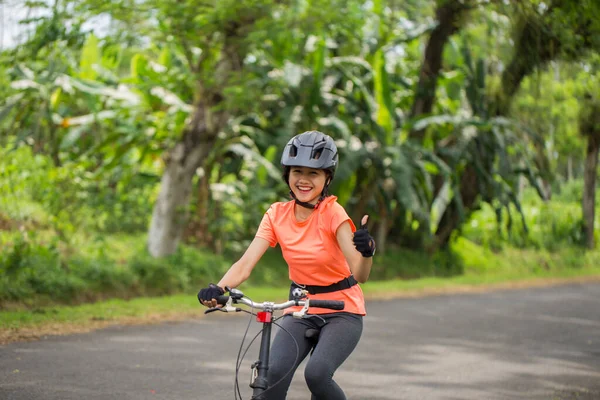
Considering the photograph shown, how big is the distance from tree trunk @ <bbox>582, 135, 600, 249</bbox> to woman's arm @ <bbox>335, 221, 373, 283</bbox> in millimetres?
24596

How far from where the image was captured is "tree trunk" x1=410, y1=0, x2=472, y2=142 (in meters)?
19.3

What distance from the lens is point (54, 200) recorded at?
1279 centimetres

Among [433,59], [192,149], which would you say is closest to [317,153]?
[192,149]

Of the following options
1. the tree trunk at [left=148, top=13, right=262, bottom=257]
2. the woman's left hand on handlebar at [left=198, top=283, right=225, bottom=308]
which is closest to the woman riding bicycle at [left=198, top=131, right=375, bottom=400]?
the woman's left hand on handlebar at [left=198, top=283, right=225, bottom=308]

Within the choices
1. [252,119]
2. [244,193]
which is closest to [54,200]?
[244,193]

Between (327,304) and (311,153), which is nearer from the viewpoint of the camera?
(327,304)

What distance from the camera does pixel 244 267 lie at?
453 cm

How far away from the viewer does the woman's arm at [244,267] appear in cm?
446

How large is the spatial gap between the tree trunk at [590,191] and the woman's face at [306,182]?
24.6m

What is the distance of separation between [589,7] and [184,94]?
24.4ft

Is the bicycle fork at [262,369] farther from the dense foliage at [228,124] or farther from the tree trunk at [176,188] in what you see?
the tree trunk at [176,188]

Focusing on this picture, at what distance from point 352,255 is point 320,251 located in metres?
0.20

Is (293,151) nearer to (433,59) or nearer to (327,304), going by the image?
(327,304)

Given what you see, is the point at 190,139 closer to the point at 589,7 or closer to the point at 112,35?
the point at 112,35
